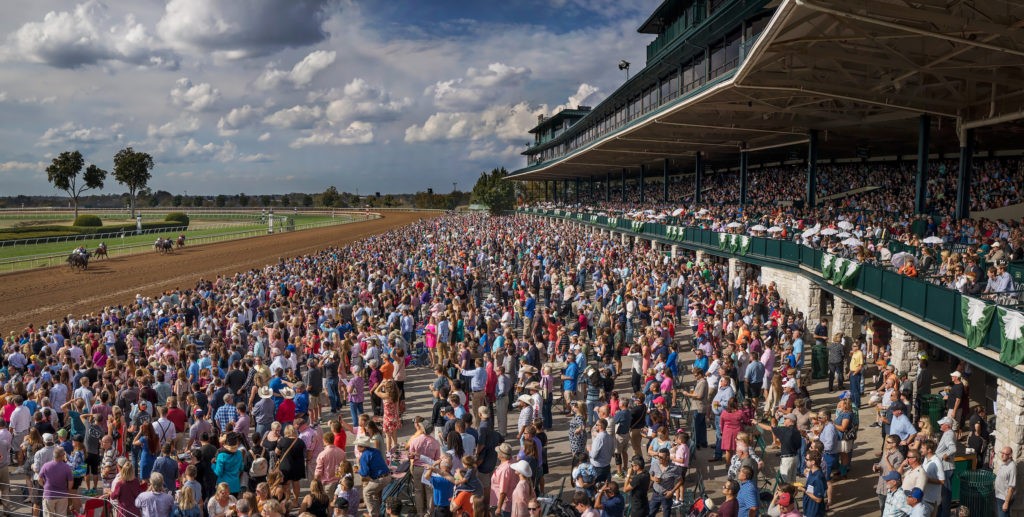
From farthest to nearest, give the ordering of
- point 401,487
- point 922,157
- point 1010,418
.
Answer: point 922,157 → point 1010,418 → point 401,487

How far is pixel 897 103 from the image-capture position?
20.3 metres

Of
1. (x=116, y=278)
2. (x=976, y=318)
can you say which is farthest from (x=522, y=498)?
(x=116, y=278)

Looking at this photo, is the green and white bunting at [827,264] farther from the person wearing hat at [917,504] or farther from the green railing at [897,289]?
the person wearing hat at [917,504]

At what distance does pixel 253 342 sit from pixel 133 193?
356 feet

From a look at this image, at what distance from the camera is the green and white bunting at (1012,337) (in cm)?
783

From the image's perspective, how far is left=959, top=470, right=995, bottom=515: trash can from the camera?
7699 mm

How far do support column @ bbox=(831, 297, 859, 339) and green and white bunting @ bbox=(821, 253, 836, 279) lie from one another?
906 mm

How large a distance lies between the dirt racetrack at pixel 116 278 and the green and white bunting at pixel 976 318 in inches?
1045

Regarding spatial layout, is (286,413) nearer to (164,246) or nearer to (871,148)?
(871,148)

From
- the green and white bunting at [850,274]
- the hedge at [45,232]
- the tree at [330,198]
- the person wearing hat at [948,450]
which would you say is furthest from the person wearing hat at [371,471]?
the tree at [330,198]

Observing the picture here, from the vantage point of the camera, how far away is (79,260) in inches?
1383

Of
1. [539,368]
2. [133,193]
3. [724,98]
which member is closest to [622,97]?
[724,98]

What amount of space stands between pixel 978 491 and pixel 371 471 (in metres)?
7.27

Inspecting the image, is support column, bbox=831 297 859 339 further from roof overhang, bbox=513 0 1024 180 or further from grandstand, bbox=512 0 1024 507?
roof overhang, bbox=513 0 1024 180
